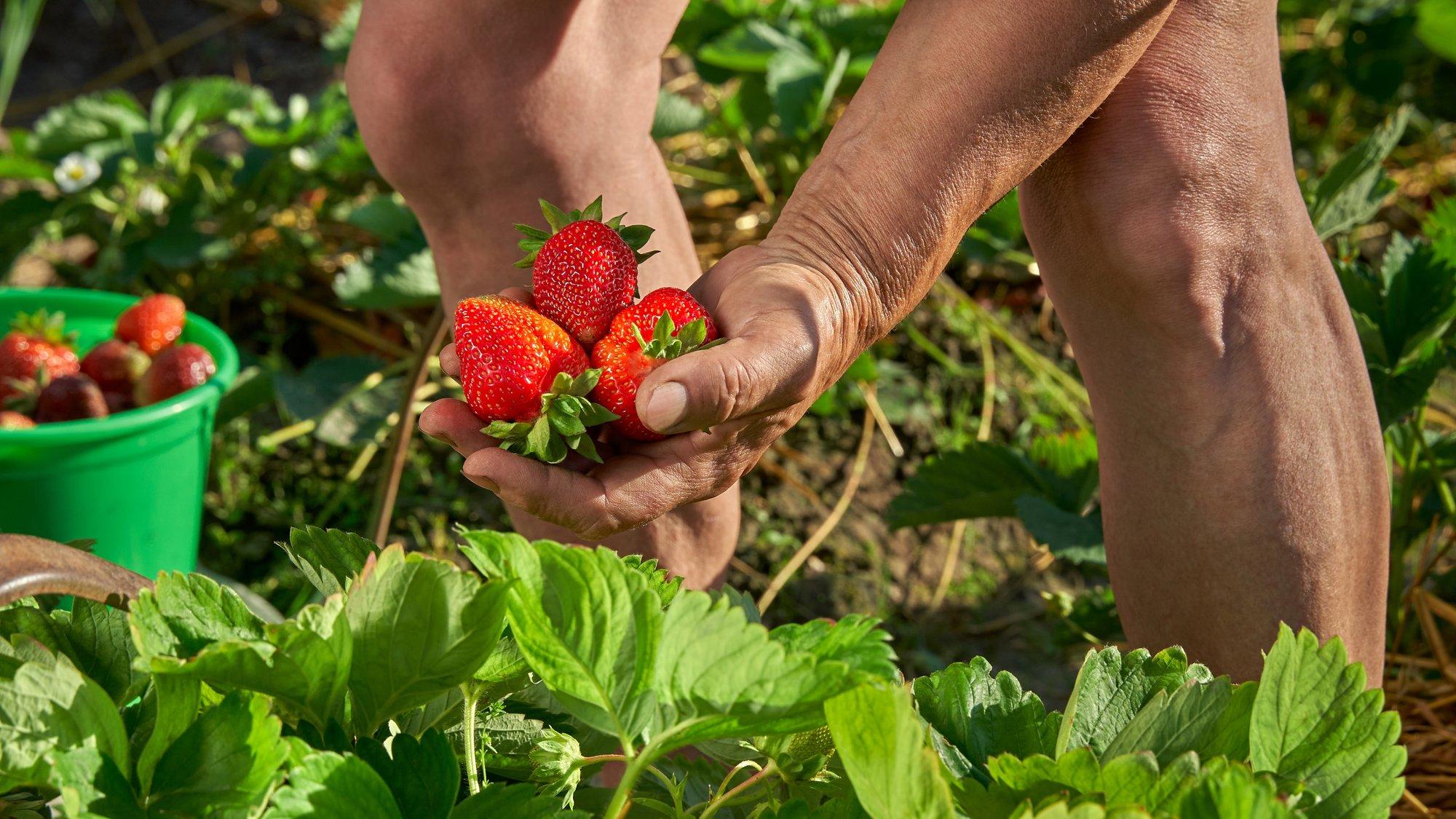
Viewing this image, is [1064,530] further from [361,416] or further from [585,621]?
[361,416]

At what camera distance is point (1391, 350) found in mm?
1390

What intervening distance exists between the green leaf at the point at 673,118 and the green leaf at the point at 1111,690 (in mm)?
1709

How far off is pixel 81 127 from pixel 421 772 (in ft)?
7.04

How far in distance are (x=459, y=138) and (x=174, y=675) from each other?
0.82m

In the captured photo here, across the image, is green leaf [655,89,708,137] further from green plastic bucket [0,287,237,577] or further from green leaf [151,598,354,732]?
green leaf [151,598,354,732]

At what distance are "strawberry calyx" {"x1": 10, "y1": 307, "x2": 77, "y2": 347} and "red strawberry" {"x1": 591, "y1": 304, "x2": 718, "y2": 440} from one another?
1008 mm

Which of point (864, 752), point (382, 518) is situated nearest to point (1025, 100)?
point (864, 752)

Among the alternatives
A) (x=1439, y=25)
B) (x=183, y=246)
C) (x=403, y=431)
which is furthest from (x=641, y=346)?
(x=1439, y=25)

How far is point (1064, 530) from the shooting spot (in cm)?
141

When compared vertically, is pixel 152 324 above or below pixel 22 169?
below

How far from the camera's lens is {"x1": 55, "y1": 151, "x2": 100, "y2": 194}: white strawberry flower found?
2.28 metres

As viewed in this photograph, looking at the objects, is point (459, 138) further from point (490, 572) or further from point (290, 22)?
point (290, 22)

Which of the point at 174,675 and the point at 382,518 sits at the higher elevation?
the point at 174,675

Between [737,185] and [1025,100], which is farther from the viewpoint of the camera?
[737,185]
